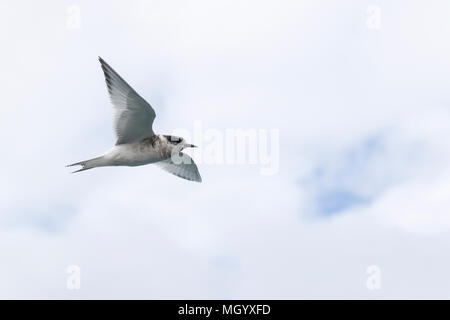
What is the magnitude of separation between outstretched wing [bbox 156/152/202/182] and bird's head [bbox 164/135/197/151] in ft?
5.86

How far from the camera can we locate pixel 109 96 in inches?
746

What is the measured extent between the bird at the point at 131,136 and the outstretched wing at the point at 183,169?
1.54 meters

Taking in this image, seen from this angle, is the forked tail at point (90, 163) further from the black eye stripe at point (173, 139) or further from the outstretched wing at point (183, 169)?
the outstretched wing at point (183, 169)

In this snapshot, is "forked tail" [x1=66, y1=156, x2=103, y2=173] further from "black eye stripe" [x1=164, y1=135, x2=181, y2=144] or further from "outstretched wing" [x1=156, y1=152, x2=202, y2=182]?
"outstretched wing" [x1=156, y1=152, x2=202, y2=182]

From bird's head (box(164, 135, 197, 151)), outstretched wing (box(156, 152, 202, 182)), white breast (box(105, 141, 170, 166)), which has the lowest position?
outstretched wing (box(156, 152, 202, 182))

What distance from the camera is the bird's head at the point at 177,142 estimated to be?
2045 centimetres

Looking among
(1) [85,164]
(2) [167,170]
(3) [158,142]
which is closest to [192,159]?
(2) [167,170]

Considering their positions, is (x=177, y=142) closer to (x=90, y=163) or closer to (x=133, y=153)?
(x=133, y=153)

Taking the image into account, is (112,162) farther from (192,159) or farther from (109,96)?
(192,159)

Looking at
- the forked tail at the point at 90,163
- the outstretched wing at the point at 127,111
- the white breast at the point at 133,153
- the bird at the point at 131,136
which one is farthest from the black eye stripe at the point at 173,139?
the forked tail at the point at 90,163

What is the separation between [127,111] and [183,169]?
4253 millimetres

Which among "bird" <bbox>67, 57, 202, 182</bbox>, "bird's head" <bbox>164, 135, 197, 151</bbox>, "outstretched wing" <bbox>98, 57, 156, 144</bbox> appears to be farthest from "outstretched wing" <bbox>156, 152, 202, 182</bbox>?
"outstretched wing" <bbox>98, 57, 156, 144</bbox>

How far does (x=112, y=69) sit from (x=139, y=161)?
3192mm

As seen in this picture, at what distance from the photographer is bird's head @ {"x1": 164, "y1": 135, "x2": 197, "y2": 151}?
67.1 ft
